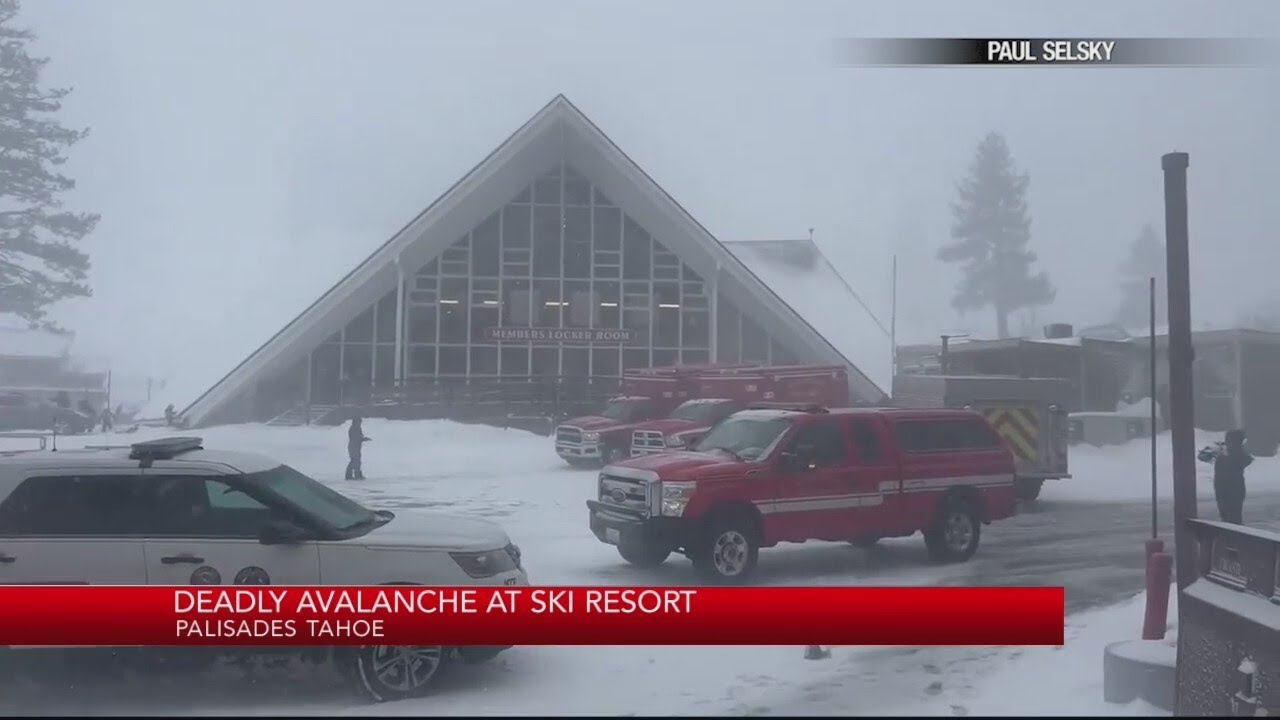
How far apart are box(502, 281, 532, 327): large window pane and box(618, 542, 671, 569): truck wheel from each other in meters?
1.90

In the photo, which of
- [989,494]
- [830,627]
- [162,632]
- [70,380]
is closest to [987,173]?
[989,494]

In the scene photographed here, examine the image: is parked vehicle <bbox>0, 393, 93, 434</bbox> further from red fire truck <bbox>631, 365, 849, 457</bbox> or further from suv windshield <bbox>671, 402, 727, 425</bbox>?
suv windshield <bbox>671, 402, 727, 425</bbox>

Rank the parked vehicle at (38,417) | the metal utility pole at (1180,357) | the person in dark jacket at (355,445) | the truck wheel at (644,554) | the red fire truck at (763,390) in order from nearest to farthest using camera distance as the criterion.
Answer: the metal utility pole at (1180,357) → the truck wheel at (644,554) → the parked vehicle at (38,417) → the person in dark jacket at (355,445) → the red fire truck at (763,390)

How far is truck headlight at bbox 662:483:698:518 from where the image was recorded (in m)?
7.09

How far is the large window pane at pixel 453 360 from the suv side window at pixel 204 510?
2.01 meters

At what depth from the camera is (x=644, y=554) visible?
23.2 feet

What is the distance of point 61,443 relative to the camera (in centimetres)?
736

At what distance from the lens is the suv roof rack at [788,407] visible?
7598 millimetres

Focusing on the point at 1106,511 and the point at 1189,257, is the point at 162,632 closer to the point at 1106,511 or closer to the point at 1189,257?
the point at 1106,511

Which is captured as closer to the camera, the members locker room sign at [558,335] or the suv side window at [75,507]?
the suv side window at [75,507]

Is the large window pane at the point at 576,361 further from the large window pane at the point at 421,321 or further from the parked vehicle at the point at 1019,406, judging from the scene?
the parked vehicle at the point at 1019,406

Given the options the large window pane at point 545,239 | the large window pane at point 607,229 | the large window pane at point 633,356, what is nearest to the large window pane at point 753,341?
the large window pane at point 633,356

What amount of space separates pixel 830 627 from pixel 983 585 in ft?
4.67

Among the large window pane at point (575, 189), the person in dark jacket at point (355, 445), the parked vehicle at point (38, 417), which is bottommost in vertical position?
the person in dark jacket at point (355, 445)
